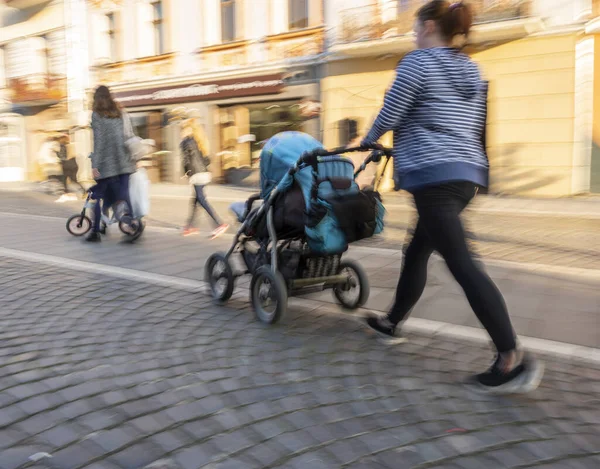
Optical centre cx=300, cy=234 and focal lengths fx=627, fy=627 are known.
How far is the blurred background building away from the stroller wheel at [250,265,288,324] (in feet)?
17.0

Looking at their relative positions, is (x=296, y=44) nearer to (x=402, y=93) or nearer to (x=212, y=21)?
(x=212, y=21)

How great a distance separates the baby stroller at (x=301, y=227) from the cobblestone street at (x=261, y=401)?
275 millimetres

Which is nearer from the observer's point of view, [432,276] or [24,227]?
[432,276]

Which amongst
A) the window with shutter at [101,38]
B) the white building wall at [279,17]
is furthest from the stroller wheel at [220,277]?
the window with shutter at [101,38]

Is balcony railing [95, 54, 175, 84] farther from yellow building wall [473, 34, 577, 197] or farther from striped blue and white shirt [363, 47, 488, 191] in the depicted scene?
striped blue and white shirt [363, 47, 488, 191]

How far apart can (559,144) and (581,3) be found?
3198 millimetres

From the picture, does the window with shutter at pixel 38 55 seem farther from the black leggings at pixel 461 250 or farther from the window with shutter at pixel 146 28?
the black leggings at pixel 461 250

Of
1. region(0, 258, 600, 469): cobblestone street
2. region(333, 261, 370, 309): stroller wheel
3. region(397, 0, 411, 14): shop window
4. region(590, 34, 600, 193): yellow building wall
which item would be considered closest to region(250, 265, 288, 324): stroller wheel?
region(0, 258, 600, 469): cobblestone street

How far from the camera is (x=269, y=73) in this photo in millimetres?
18953

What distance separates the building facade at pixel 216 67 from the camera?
736 inches

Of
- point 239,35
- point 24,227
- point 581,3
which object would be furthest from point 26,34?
point 581,3

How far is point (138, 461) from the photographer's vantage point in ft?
7.55

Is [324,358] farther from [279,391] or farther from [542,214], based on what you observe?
[542,214]

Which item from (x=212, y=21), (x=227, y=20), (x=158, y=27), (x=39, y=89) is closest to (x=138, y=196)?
(x=227, y=20)
